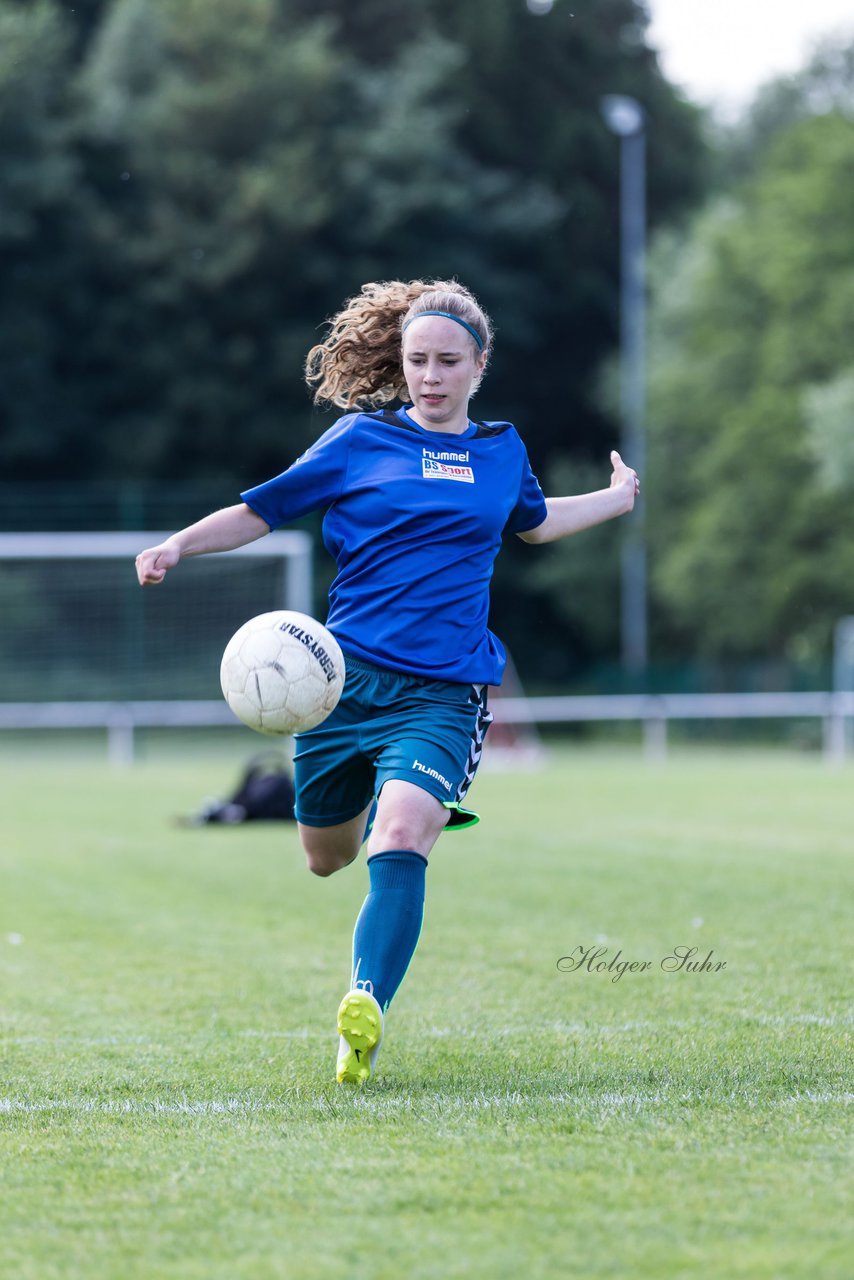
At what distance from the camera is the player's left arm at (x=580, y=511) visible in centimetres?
560

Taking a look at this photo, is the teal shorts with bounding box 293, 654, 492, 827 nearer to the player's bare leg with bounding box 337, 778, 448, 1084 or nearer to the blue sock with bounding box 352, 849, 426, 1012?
the player's bare leg with bounding box 337, 778, 448, 1084

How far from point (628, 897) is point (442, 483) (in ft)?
14.9

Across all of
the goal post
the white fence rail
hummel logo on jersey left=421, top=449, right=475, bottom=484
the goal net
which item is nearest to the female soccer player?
hummel logo on jersey left=421, top=449, right=475, bottom=484

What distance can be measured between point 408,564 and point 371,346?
0.79 m

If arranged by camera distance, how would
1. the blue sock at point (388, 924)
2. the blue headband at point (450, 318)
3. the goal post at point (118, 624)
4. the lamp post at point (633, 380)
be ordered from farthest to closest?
the lamp post at point (633, 380) < the goal post at point (118, 624) < the blue headband at point (450, 318) < the blue sock at point (388, 924)

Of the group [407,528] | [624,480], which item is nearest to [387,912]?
[407,528]

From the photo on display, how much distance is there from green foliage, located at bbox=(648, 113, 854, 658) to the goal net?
11.7m

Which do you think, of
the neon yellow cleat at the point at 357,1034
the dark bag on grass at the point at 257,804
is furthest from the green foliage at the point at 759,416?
the neon yellow cleat at the point at 357,1034

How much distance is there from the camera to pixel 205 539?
202 inches

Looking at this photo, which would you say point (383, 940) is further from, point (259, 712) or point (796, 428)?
point (796, 428)

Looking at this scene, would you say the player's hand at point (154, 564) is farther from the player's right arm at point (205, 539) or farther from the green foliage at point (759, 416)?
the green foliage at point (759, 416)

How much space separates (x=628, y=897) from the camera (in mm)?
9297

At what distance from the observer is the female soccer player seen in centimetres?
509

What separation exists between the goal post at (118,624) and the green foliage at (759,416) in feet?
38.5
